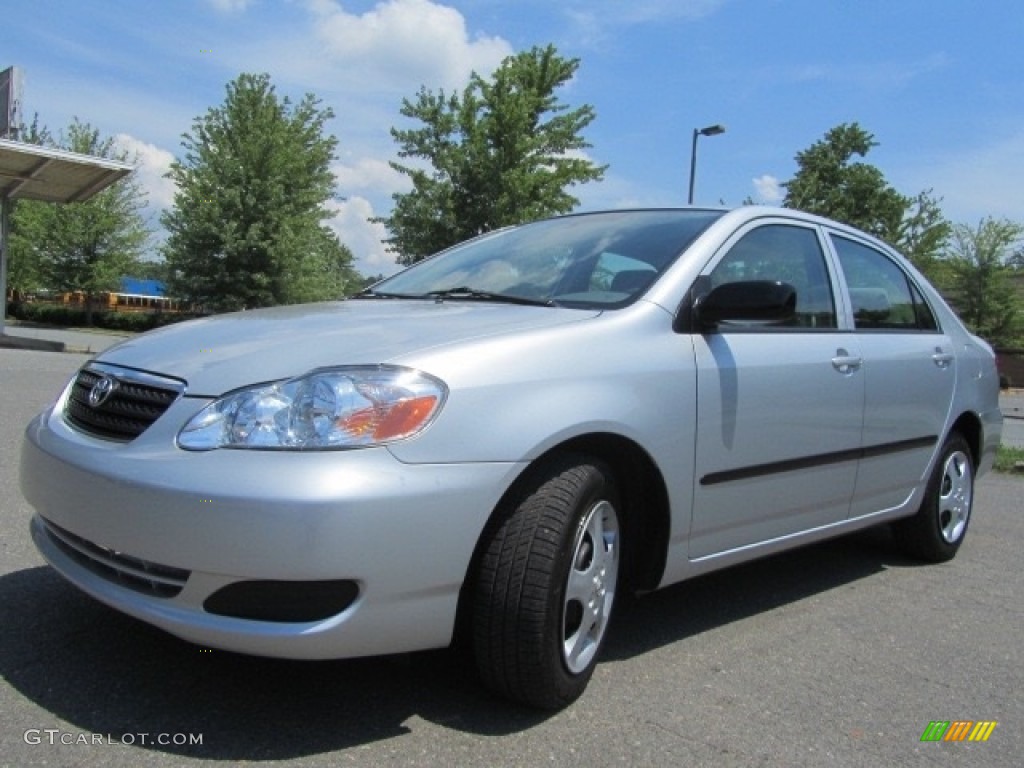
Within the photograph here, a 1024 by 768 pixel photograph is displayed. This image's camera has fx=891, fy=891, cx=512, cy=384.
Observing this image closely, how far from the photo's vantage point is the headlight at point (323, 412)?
2.23m

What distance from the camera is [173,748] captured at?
7.28ft

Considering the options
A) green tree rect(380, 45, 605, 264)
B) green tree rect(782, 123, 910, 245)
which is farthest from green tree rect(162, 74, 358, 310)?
green tree rect(782, 123, 910, 245)

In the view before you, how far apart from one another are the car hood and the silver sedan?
0.04ft

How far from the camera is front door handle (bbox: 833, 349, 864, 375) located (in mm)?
3576

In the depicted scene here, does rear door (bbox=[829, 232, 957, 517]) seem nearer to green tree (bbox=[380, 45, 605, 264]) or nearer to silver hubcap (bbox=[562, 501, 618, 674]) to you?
silver hubcap (bbox=[562, 501, 618, 674])

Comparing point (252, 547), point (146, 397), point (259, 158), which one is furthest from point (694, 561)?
point (259, 158)

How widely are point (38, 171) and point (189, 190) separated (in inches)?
328

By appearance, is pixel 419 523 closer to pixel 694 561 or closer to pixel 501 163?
pixel 694 561

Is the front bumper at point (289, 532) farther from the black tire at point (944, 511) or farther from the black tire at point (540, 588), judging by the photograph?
the black tire at point (944, 511)

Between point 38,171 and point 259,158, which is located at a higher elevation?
point 259,158

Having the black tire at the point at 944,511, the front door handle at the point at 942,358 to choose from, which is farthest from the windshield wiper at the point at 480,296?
the black tire at the point at 944,511

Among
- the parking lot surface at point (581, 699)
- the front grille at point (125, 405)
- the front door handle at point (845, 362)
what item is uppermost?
the front door handle at point (845, 362)

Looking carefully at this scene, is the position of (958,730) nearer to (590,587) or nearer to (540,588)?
(590,587)

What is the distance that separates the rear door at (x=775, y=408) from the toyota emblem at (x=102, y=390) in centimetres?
182
